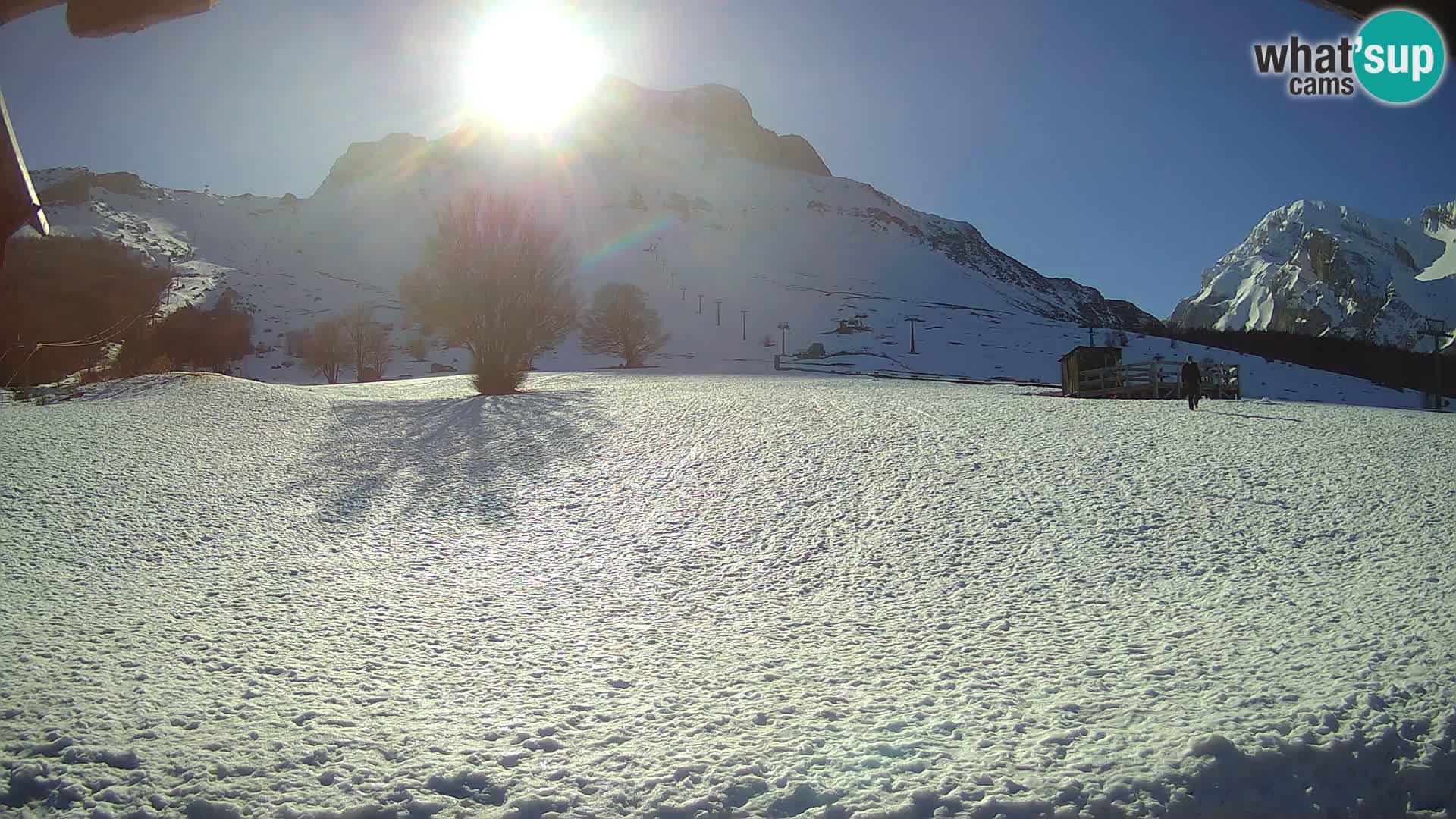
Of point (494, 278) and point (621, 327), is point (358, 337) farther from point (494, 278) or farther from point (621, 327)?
point (494, 278)

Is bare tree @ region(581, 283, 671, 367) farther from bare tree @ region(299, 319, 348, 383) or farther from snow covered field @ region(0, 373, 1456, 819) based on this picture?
snow covered field @ region(0, 373, 1456, 819)

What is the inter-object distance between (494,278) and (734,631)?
20870 millimetres

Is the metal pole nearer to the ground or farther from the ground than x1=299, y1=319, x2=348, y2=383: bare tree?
nearer to the ground

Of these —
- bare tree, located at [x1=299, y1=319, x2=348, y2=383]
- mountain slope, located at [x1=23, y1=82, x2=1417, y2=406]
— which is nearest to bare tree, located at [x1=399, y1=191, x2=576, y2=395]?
mountain slope, located at [x1=23, y1=82, x2=1417, y2=406]

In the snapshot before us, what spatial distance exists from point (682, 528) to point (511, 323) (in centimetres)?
1841

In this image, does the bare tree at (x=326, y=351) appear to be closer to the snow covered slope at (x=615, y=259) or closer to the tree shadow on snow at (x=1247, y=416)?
the snow covered slope at (x=615, y=259)

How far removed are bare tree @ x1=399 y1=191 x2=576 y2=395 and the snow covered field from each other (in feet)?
40.1

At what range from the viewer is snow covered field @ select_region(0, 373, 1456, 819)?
3820mm

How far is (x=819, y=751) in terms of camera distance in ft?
13.4

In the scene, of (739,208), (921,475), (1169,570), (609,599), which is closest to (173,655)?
(609,599)

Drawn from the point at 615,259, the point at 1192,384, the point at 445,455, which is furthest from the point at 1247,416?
the point at 615,259

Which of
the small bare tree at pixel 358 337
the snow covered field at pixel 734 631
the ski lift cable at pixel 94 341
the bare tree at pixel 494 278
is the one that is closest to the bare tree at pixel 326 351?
the small bare tree at pixel 358 337

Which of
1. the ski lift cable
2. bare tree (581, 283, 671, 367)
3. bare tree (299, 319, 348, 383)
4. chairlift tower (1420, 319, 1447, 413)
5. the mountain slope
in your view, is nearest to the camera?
the ski lift cable

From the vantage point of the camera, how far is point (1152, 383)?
26.6 m
